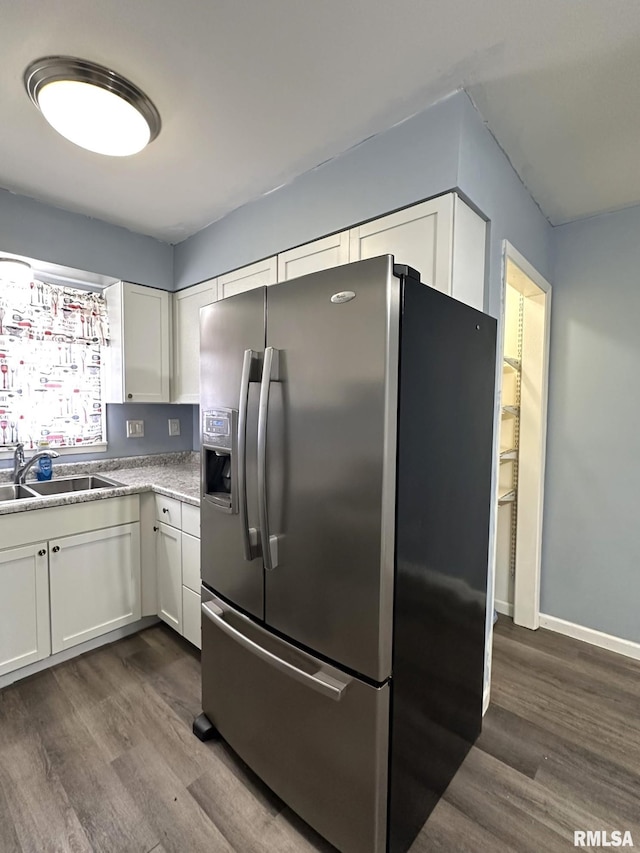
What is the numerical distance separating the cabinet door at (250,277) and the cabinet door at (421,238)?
608 mm

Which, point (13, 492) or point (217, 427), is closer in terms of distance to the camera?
point (217, 427)

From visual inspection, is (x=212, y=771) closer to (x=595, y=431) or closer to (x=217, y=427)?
(x=217, y=427)

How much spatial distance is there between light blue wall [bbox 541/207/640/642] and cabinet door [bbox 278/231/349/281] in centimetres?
152

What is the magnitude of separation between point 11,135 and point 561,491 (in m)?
3.32

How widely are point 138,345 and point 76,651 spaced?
6.09ft

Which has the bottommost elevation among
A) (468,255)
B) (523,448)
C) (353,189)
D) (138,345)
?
(523,448)

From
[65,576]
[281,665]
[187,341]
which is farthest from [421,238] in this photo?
[65,576]

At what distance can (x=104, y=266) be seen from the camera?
254 cm

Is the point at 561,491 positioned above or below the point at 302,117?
below

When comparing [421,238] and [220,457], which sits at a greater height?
[421,238]

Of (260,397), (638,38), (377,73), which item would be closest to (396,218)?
(377,73)

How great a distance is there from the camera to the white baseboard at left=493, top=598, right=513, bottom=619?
2.69 m

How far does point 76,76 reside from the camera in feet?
4.31

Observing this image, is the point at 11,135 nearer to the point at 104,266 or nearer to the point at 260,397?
the point at 104,266
